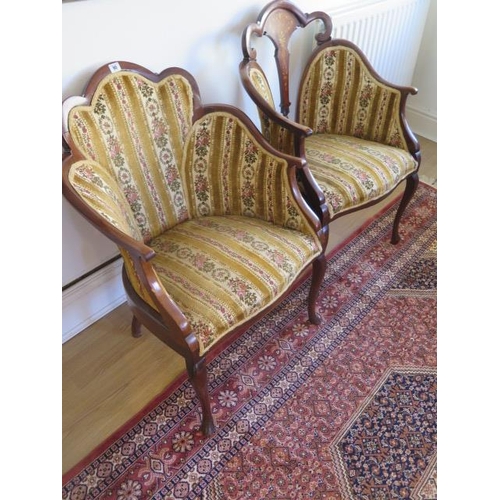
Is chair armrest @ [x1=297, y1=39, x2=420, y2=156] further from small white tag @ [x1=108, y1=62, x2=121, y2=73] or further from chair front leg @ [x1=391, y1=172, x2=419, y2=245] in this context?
small white tag @ [x1=108, y1=62, x2=121, y2=73]

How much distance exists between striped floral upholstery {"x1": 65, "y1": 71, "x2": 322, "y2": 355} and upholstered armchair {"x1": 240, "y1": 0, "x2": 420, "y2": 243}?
0.17m

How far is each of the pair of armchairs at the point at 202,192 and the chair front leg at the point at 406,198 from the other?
0.49ft

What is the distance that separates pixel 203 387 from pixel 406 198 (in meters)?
1.27

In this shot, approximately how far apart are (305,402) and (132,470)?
0.58 meters

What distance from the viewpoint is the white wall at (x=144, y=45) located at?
1.29m

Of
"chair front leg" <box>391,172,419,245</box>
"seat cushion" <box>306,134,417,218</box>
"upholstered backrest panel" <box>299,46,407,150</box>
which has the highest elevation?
"upholstered backrest panel" <box>299,46,407,150</box>

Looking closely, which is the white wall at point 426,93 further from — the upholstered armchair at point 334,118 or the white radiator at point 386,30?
the upholstered armchair at point 334,118

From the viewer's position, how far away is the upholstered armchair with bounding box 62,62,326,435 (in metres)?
1.21

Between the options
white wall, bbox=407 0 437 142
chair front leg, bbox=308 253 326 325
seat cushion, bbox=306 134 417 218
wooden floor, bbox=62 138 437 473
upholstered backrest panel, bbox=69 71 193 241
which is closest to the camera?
upholstered backrest panel, bbox=69 71 193 241

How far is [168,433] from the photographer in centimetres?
144

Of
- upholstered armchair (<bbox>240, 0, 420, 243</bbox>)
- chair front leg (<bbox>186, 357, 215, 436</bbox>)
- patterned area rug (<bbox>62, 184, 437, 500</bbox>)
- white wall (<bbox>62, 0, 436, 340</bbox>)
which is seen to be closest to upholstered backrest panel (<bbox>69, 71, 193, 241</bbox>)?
white wall (<bbox>62, 0, 436, 340</bbox>)

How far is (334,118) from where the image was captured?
80.0 inches
